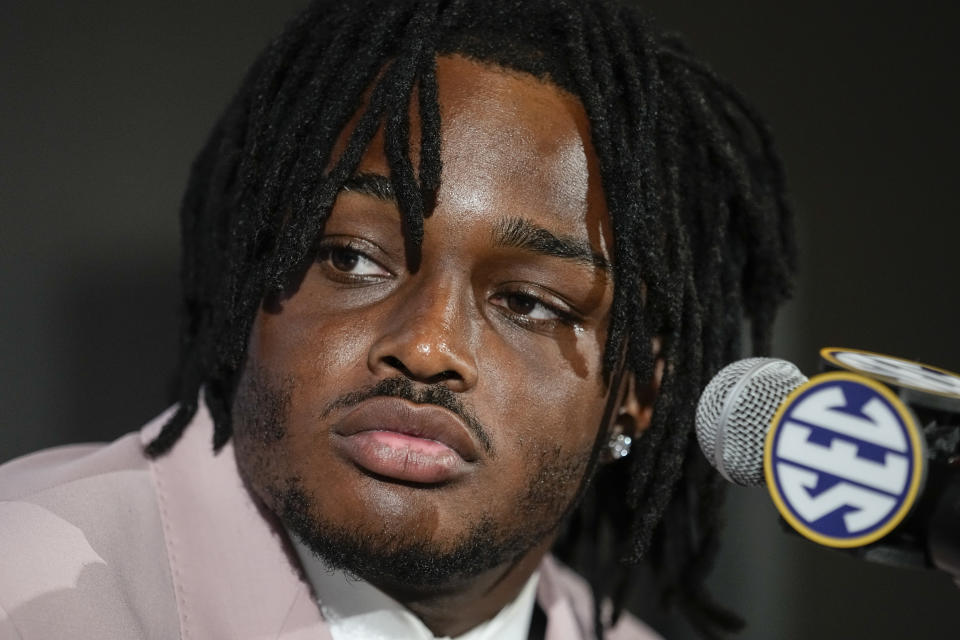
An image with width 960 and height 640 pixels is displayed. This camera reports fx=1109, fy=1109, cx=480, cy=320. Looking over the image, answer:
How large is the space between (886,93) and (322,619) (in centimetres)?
215

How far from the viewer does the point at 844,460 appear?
94 centimetres

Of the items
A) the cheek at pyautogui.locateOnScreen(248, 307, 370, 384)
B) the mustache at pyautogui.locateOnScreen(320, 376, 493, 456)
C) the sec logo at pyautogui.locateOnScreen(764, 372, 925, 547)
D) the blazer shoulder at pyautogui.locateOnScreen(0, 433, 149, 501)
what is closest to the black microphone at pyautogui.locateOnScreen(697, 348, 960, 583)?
the sec logo at pyautogui.locateOnScreen(764, 372, 925, 547)

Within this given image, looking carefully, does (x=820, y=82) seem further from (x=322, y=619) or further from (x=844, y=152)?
(x=322, y=619)

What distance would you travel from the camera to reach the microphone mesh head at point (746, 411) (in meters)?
1.12

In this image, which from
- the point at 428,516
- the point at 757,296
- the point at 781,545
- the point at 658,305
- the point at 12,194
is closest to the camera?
the point at 428,516

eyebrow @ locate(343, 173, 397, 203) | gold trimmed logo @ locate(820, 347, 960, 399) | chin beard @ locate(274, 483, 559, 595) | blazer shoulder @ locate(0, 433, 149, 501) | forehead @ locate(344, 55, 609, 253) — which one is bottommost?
blazer shoulder @ locate(0, 433, 149, 501)

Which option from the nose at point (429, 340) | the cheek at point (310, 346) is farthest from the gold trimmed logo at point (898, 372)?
the cheek at point (310, 346)

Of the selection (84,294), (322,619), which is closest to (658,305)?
(322,619)

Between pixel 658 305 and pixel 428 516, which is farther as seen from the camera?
pixel 658 305

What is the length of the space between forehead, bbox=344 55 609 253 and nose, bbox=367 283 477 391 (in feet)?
0.38

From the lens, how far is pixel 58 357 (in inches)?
88.8

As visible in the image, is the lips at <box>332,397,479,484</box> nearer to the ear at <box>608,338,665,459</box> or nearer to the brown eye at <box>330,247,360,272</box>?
the brown eye at <box>330,247,360,272</box>

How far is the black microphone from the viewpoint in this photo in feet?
2.99

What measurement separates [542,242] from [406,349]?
252mm
